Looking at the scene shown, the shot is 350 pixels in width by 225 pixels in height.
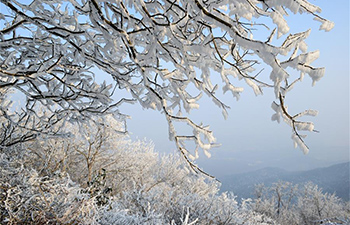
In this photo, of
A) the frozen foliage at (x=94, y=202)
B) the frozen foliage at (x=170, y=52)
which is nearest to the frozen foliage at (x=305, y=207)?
the frozen foliage at (x=94, y=202)

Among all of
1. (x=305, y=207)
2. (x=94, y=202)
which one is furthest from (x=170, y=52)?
(x=305, y=207)

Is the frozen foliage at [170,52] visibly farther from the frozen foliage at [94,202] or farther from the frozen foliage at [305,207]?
the frozen foliage at [305,207]

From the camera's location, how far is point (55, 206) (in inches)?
147

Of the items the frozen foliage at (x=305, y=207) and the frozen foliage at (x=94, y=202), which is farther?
the frozen foliage at (x=305, y=207)

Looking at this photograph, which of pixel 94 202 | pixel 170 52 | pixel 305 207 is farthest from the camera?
pixel 305 207

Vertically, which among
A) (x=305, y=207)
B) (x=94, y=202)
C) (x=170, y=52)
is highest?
(x=170, y=52)

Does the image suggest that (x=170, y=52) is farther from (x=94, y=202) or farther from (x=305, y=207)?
(x=305, y=207)

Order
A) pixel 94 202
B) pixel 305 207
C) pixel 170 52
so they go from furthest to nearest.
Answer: pixel 305 207
pixel 94 202
pixel 170 52

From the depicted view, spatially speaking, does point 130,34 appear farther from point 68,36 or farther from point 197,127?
point 197,127

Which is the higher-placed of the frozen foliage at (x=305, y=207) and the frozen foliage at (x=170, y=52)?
the frozen foliage at (x=170, y=52)

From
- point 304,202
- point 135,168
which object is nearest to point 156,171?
point 135,168

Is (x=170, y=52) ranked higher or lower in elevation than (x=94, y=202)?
higher

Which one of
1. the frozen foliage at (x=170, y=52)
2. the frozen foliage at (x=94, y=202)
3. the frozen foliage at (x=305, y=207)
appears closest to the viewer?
the frozen foliage at (x=170, y=52)

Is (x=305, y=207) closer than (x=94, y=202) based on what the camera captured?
No
